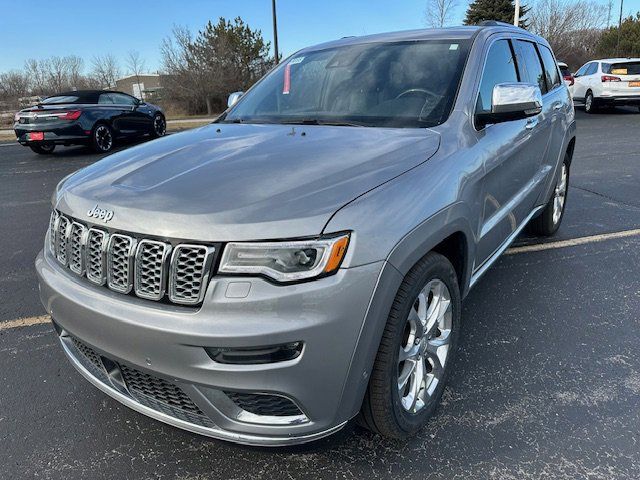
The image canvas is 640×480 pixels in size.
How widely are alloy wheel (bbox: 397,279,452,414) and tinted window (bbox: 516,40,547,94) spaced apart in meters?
2.34

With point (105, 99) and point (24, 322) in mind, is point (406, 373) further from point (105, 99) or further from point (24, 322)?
point (105, 99)

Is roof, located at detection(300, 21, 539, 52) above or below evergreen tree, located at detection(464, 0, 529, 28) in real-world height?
below

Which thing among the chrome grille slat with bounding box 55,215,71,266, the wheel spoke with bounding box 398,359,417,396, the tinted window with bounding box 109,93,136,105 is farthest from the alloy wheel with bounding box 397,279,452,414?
the tinted window with bounding box 109,93,136,105

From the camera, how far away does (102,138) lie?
1213 centimetres

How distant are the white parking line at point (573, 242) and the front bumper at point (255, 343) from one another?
3.29 meters

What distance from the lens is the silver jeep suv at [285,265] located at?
69.9 inches

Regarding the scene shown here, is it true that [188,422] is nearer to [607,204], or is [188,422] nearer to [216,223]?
[216,223]

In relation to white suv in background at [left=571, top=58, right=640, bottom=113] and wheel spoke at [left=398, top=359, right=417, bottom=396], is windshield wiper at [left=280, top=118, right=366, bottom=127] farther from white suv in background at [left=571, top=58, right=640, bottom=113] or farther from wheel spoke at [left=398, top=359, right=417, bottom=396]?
white suv in background at [left=571, top=58, right=640, bottom=113]

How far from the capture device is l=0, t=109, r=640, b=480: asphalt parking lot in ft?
7.23

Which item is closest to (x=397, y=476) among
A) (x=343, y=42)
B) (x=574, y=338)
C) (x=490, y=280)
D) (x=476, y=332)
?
(x=476, y=332)

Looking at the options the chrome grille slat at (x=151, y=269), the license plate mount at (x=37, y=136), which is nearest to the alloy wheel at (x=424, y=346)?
the chrome grille slat at (x=151, y=269)

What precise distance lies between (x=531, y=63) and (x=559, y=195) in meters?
1.45

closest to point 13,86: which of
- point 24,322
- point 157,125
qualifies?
point 157,125

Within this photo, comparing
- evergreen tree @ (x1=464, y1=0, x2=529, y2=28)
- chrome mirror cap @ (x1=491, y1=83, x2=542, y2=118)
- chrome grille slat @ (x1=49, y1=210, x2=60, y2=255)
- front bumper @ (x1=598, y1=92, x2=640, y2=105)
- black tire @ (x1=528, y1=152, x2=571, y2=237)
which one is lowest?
black tire @ (x1=528, y1=152, x2=571, y2=237)
